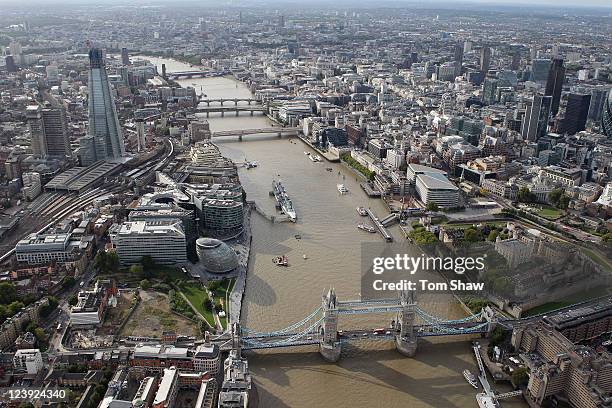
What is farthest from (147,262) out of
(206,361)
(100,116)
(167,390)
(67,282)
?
(100,116)

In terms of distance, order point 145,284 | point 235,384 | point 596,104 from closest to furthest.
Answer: point 235,384 < point 145,284 < point 596,104

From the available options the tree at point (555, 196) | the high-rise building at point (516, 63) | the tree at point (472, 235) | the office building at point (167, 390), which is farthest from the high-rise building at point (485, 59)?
the office building at point (167, 390)

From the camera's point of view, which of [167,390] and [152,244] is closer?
[167,390]

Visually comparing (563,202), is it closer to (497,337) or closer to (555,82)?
(497,337)

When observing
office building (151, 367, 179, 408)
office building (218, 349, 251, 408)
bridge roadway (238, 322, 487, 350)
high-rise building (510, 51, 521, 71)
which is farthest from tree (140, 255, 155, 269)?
high-rise building (510, 51, 521, 71)

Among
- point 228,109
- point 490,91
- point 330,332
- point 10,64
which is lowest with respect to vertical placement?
point 228,109

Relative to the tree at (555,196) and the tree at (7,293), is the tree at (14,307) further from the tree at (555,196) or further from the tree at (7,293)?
the tree at (555,196)
